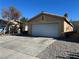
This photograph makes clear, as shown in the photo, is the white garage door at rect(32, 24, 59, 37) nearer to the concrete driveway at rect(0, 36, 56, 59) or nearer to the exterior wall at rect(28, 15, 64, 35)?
the exterior wall at rect(28, 15, 64, 35)

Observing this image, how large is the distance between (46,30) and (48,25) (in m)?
0.91

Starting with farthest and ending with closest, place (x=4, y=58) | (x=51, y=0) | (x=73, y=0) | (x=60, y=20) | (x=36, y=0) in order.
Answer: (x=36, y=0), (x=51, y=0), (x=73, y=0), (x=60, y=20), (x=4, y=58)

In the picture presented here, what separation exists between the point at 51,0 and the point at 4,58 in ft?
54.4

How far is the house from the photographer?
14.2 m

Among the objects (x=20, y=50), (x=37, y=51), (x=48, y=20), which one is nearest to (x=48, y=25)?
(x=48, y=20)

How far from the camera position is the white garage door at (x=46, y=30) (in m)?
14.8

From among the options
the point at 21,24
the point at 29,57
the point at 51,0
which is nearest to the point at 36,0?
the point at 51,0

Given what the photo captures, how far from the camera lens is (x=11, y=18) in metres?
25.9

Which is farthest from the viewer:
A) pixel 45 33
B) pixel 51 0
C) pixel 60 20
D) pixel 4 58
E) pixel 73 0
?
pixel 51 0

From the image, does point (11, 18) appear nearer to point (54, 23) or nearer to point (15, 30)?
point (15, 30)

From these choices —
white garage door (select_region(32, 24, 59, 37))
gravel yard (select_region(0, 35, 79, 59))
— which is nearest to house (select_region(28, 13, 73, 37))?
white garage door (select_region(32, 24, 59, 37))

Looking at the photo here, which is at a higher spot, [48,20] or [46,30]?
[48,20]

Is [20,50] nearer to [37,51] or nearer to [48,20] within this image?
[37,51]

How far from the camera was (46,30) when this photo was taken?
51.4 feet
